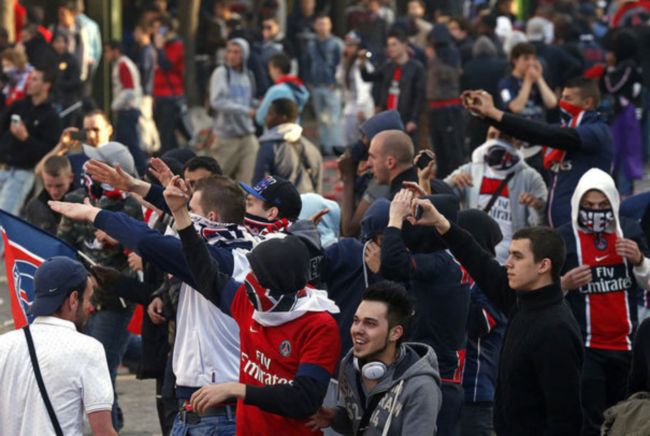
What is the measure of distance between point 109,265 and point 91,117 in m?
2.91

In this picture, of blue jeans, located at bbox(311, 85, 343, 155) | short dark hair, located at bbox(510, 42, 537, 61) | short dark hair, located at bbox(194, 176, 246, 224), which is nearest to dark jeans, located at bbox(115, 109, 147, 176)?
blue jeans, located at bbox(311, 85, 343, 155)

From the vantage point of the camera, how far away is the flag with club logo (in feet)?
27.5

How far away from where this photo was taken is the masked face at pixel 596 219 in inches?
324

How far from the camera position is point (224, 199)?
680cm

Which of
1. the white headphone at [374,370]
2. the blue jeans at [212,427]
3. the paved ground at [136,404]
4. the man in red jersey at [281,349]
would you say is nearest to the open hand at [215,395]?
the man in red jersey at [281,349]

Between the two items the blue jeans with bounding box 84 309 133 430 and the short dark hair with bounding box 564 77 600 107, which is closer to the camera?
the blue jeans with bounding box 84 309 133 430

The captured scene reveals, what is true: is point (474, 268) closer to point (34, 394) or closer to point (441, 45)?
point (34, 394)

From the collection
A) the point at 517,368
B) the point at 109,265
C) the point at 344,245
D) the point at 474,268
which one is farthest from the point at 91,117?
the point at 517,368

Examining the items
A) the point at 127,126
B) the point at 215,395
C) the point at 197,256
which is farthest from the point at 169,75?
the point at 215,395

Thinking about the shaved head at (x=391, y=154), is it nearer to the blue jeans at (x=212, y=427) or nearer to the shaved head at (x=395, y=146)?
the shaved head at (x=395, y=146)

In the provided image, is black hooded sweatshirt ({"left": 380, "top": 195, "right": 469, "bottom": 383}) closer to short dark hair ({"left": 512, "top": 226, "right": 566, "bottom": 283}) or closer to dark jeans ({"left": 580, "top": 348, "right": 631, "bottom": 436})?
short dark hair ({"left": 512, "top": 226, "right": 566, "bottom": 283})

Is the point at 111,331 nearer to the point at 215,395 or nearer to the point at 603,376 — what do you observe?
the point at 603,376

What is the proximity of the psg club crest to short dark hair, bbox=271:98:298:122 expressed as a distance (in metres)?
6.78

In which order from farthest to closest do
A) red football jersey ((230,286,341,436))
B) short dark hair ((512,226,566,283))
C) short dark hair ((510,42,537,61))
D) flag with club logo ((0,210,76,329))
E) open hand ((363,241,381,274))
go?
1. short dark hair ((510,42,537,61))
2. flag with club logo ((0,210,76,329))
3. open hand ((363,241,381,274))
4. short dark hair ((512,226,566,283))
5. red football jersey ((230,286,341,436))
